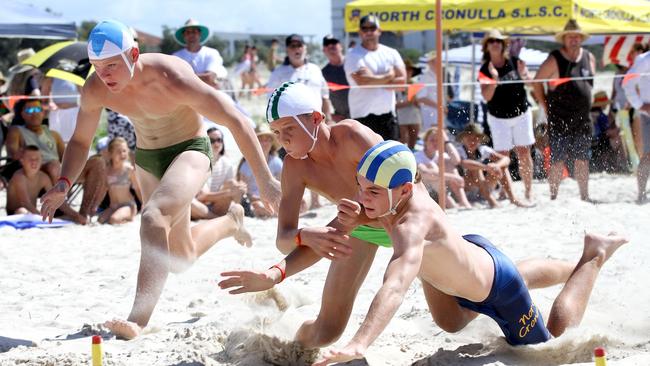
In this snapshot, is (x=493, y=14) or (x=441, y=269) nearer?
(x=441, y=269)

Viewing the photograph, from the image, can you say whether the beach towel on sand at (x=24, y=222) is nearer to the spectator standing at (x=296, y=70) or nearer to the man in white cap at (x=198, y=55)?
the man in white cap at (x=198, y=55)

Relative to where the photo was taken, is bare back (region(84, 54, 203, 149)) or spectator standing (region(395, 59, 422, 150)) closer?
bare back (region(84, 54, 203, 149))

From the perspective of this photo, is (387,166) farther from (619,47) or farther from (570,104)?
(619,47)

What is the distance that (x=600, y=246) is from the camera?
4773 mm

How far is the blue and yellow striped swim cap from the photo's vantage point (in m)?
3.76

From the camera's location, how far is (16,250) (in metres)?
7.54

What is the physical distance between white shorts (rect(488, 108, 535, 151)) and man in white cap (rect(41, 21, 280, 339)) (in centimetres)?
467

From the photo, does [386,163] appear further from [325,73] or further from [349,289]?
[325,73]

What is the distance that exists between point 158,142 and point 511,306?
2168mm

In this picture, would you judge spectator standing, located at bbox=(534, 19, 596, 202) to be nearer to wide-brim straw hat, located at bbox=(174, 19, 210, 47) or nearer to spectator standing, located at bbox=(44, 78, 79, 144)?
wide-brim straw hat, located at bbox=(174, 19, 210, 47)

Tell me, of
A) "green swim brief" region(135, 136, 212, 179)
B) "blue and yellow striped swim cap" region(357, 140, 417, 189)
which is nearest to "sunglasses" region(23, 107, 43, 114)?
"green swim brief" region(135, 136, 212, 179)

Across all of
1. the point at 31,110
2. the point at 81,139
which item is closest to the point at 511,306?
the point at 81,139

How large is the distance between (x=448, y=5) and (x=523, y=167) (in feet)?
11.1

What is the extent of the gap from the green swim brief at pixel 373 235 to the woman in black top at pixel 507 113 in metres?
5.44
